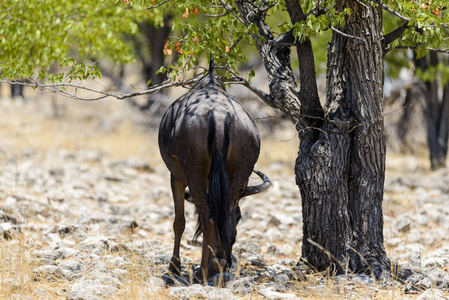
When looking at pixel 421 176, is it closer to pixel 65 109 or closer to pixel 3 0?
pixel 3 0

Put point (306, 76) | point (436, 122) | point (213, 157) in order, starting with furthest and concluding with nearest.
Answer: point (436, 122)
point (306, 76)
point (213, 157)

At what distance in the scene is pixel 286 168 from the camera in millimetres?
13836

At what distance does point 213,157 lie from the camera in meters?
4.66

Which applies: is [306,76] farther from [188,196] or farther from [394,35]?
[188,196]

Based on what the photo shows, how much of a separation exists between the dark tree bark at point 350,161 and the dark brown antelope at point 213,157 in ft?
2.34

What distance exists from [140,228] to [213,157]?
3611mm

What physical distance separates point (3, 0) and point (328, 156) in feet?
15.8

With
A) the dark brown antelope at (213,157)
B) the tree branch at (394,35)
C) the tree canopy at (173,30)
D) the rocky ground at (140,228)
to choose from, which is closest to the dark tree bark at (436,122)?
the rocky ground at (140,228)

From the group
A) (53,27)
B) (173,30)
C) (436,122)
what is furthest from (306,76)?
(436,122)

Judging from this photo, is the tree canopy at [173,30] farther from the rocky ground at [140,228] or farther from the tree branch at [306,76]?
the rocky ground at [140,228]

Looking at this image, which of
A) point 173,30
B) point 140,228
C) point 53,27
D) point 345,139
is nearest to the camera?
point 345,139

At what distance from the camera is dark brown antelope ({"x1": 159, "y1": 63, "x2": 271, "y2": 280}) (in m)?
4.69

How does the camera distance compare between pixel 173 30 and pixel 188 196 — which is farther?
pixel 173 30

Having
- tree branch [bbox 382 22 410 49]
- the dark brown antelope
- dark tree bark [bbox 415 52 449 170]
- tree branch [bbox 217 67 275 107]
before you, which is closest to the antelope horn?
the dark brown antelope
